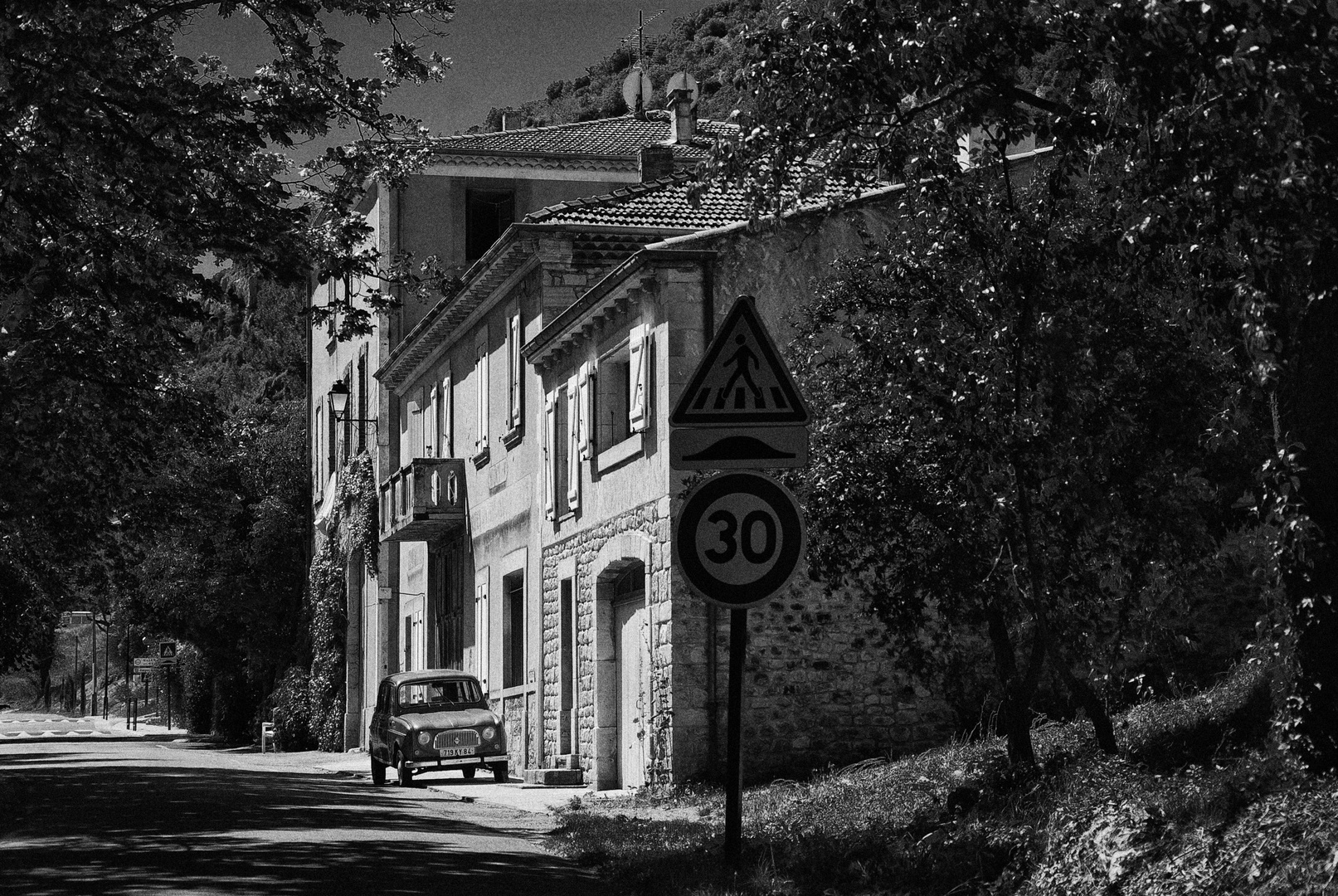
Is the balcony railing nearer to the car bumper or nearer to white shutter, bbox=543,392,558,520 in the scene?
white shutter, bbox=543,392,558,520

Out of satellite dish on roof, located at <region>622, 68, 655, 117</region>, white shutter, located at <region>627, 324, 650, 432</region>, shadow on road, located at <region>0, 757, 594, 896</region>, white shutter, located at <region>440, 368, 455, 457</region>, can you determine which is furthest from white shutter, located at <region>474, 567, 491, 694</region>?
satellite dish on roof, located at <region>622, 68, 655, 117</region>

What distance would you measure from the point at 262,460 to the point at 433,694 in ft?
88.4

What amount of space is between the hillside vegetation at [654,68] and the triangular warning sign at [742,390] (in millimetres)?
69475

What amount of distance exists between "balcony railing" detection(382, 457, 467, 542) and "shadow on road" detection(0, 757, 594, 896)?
34.1 ft

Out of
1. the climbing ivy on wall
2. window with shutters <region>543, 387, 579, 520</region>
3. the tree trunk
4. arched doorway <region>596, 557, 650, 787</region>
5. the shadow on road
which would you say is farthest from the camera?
the climbing ivy on wall

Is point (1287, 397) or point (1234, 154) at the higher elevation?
point (1234, 154)

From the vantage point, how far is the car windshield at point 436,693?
25.2 metres

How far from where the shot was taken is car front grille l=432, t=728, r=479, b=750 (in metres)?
24.3

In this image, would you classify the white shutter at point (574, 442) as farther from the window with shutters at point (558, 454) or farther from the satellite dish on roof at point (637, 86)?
the satellite dish on roof at point (637, 86)

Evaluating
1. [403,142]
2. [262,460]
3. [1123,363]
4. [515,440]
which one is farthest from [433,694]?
[262,460]

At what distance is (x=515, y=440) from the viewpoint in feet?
92.1

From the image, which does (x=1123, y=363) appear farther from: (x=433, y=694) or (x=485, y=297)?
(x=485, y=297)

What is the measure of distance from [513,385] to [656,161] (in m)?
4.53

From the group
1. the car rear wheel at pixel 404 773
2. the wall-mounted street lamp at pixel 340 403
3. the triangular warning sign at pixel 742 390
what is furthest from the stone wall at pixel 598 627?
the wall-mounted street lamp at pixel 340 403
